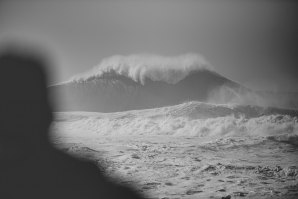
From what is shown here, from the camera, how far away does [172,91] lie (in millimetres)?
23234

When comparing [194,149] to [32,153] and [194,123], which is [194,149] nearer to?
[194,123]

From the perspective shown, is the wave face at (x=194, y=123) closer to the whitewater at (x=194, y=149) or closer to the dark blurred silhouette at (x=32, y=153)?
the whitewater at (x=194, y=149)

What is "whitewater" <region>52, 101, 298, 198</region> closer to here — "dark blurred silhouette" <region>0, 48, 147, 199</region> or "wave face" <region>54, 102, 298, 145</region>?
"wave face" <region>54, 102, 298, 145</region>

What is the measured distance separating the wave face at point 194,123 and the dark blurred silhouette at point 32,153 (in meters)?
3.60

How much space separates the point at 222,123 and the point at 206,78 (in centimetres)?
957

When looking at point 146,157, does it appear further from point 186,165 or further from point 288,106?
point 288,106

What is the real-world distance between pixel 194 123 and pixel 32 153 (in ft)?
27.4

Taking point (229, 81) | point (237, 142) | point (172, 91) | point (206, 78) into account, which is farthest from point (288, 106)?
point (237, 142)

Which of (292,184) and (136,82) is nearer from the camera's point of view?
(292,184)

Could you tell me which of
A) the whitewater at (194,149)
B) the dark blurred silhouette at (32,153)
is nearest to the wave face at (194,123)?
the whitewater at (194,149)

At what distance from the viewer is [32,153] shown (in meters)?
9.50

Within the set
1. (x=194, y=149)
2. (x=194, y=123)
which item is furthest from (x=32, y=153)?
(x=194, y=123)

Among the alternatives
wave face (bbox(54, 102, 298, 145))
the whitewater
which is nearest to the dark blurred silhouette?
the whitewater

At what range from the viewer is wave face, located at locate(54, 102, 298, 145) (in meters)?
13.8
